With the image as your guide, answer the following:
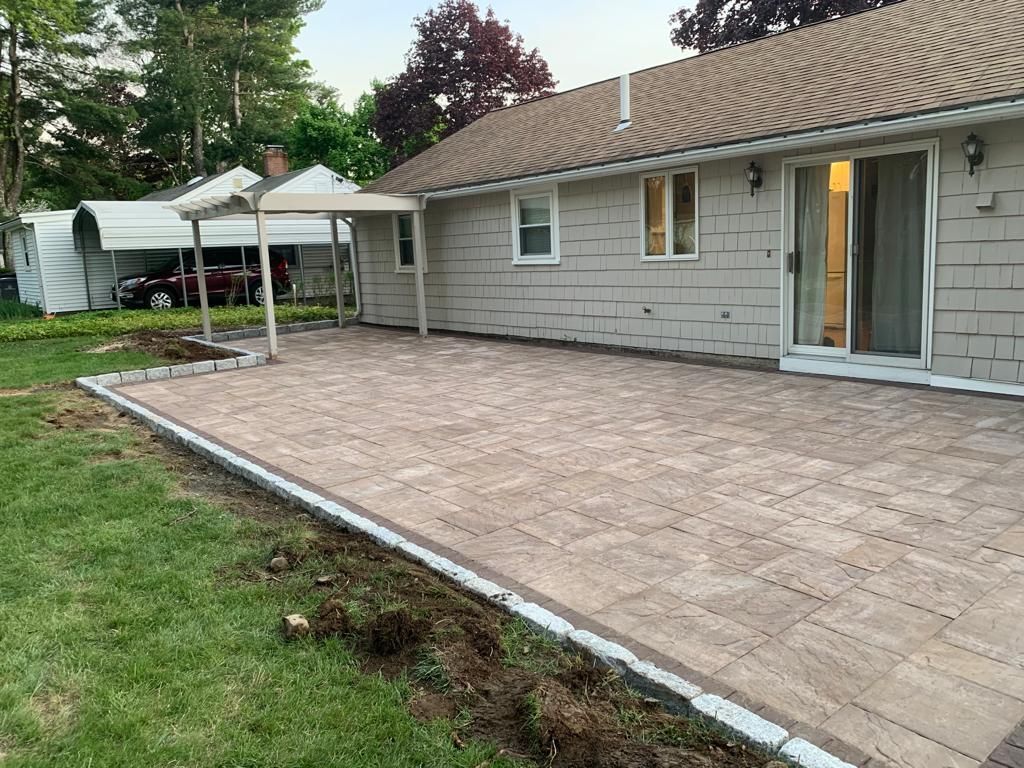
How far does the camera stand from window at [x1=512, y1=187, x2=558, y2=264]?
11.1m

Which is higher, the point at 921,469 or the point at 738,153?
the point at 738,153

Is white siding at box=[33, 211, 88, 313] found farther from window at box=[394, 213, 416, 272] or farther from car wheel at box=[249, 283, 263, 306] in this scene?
window at box=[394, 213, 416, 272]

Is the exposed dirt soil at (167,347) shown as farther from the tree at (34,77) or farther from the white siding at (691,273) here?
the tree at (34,77)

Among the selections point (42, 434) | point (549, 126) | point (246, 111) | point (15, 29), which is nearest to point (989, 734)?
point (42, 434)

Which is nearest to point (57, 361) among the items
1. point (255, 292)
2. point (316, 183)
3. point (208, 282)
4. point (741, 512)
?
point (208, 282)

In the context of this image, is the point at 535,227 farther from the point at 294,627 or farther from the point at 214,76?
the point at 214,76

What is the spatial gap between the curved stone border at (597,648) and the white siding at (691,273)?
554 centimetres

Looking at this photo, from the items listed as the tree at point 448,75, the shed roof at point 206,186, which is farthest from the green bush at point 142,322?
the tree at point 448,75

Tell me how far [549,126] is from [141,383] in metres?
7.77

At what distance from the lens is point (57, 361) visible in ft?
34.6

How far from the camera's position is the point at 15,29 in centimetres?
2494

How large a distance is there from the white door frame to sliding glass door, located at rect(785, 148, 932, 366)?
12mm

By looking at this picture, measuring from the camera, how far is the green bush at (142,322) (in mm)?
13742

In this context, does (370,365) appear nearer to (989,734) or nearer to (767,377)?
(767,377)
